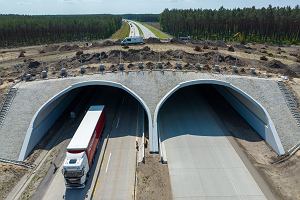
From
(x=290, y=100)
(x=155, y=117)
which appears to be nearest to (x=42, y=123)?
(x=155, y=117)

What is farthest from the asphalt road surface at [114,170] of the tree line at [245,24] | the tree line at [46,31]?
the tree line at [46,31]

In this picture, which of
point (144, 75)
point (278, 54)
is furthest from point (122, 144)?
point (278, 54)

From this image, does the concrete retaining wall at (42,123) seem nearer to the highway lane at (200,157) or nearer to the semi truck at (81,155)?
the semi truck at (81,155)

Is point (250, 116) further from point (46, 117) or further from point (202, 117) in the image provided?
point (46, 117)

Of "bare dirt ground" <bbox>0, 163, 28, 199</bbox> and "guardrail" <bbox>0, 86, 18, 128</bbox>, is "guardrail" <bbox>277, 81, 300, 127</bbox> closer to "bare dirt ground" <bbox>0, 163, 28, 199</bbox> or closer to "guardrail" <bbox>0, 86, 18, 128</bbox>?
"bare dirt ground" <bbox>0, 163, 28, 199</bbox>

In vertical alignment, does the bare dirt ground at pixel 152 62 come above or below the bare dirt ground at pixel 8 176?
above

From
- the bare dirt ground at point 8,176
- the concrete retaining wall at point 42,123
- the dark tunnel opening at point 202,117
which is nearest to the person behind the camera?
the bare dirt ground at point 8,176

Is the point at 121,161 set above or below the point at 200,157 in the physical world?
below
